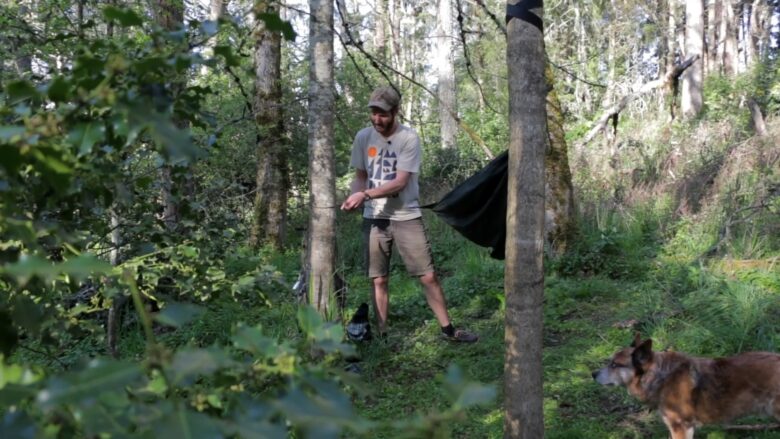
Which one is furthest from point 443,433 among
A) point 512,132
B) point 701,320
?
point 701,320

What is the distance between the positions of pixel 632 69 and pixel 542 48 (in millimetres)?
26168

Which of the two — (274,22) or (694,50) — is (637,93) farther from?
(694,50)

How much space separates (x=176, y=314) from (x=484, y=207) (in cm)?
467

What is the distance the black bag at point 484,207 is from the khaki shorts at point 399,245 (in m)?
0.46

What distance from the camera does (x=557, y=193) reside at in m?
7.48

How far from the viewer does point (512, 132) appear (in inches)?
118

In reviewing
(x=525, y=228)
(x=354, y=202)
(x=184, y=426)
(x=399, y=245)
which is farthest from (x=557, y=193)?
(x=184, y=426)

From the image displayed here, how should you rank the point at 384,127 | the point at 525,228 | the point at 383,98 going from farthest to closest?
1. the point at 384,127
2. the point at 383,98
3. the point at 525,228

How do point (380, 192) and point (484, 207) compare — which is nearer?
point (380, 192)

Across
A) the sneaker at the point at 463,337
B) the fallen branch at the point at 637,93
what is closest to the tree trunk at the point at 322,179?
the sneaker at the point at 463,337

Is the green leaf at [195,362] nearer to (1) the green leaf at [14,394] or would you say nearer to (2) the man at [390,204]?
(1) the green leaf at [14,394]

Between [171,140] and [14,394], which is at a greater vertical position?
[171,140]

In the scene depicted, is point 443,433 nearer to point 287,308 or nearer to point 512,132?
point 512,132

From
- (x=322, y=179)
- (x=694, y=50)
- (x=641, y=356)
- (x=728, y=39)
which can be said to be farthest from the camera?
(x=728, y=39)
